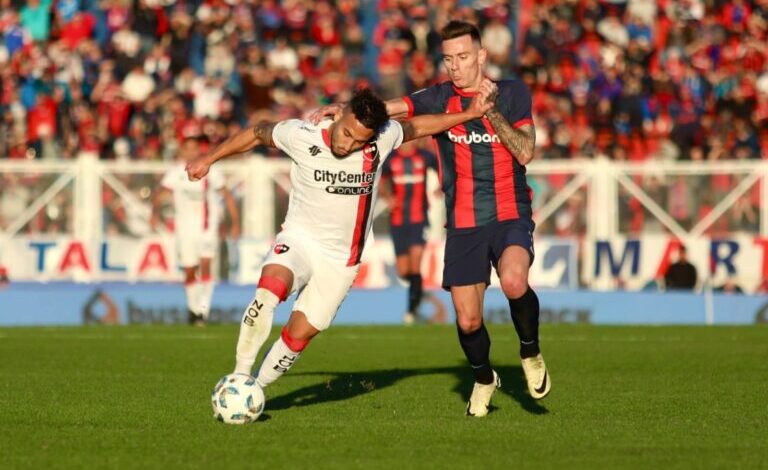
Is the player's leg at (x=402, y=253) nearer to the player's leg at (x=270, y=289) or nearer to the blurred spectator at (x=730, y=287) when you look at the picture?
the blurred spectator at (x=730, y=287)

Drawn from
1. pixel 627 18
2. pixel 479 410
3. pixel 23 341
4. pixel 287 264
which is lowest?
pixel 23 341

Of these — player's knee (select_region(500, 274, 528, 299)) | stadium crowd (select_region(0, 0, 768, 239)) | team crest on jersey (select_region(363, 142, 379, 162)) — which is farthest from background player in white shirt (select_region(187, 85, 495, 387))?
stadium crowd (select_region(0, 0, 768, 239))

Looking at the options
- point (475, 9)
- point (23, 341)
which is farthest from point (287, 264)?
point (475, 9)

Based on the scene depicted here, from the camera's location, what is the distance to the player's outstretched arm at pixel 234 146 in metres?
9.42

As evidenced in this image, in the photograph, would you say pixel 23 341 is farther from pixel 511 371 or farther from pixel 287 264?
pixel 287 264

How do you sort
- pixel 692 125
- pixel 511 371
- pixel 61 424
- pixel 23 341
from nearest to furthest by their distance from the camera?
pixel 61 424 → pixel 511 371 → pixel 23 341 → pixel 692 125

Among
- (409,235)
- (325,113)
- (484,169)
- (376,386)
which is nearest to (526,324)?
(484,169)

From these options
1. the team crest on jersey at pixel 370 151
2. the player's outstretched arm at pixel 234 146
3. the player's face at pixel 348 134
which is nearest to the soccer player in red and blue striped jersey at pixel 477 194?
the team crest on jersey at pixel 370 151

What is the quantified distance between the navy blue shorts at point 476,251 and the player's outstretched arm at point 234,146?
1369mm

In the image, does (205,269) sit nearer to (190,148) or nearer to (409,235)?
(190,148)

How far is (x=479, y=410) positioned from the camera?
966 centimetres

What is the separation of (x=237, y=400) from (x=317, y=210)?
133cm

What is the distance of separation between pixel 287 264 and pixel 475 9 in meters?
19.7

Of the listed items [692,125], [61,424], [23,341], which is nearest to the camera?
[61,424]
